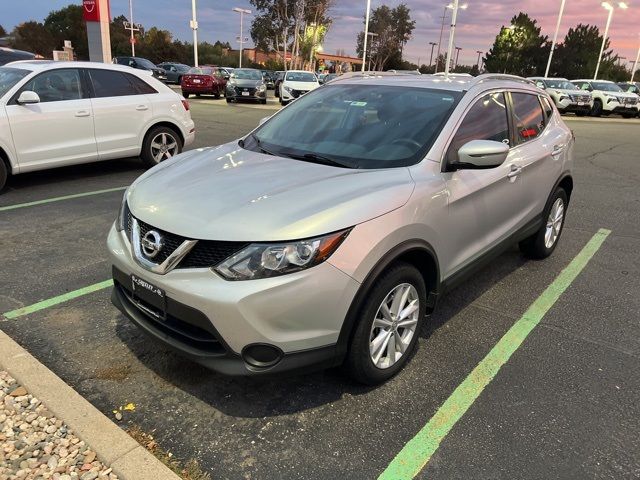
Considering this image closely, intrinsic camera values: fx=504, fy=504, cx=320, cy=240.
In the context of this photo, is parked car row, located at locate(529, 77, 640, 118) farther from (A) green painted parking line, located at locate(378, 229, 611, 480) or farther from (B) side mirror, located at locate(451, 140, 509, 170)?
(B) side mirror, located at locate(451, 140, 509, 170)

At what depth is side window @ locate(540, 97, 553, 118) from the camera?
4.91m

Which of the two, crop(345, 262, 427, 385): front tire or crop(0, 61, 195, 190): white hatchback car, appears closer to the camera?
crop(345, 262, 427, 385): front tire

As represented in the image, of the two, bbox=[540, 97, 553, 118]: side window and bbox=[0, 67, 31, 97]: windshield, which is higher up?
bbox=[540, 97, 553, 118]: side window

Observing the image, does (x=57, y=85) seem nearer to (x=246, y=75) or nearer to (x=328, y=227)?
(x=328, y=227)

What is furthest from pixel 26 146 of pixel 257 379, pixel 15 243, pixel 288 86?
pixel 288 86

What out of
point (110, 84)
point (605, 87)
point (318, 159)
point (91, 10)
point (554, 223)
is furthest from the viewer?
point (605, 87)

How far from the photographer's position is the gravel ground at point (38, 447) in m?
2.24

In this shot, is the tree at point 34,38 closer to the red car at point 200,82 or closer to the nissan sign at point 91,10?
the red car at point 200,82

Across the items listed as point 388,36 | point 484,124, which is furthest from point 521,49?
point 484,124

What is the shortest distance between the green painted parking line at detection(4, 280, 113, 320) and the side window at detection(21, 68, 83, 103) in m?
3.87

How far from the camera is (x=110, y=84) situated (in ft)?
24.5

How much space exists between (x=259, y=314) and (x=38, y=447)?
1.25 meters

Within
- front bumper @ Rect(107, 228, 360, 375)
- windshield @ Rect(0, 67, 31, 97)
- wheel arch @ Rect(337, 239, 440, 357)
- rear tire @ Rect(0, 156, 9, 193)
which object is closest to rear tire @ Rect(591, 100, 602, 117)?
windshield @ Rect(0, 67, 31, 97)

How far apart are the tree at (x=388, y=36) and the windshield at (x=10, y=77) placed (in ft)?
246
